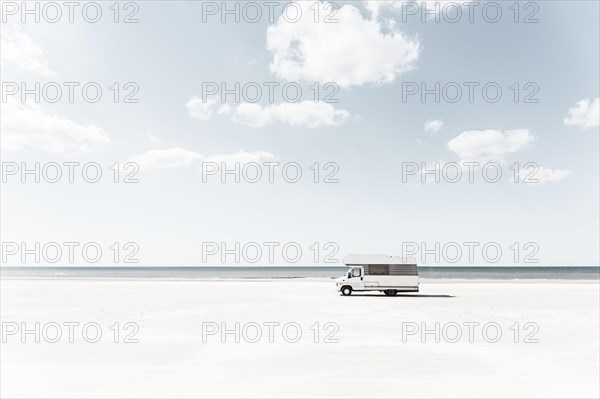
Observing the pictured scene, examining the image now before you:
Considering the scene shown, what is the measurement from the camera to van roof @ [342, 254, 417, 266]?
31000mm

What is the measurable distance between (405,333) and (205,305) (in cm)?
1275

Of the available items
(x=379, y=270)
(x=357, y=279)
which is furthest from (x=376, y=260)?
(x=357, y=279)

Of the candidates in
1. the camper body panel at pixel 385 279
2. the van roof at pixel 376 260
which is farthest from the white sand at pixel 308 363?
the van roof at pixel 376 260

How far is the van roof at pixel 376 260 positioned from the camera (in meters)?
31.0

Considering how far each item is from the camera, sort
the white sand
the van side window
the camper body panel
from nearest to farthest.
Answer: the white sand < the camper body panel < the van side window

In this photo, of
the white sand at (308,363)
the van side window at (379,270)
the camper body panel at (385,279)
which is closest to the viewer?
the white sand at (308,363)

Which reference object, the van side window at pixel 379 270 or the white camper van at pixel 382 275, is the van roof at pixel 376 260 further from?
the van side window at pixel 379 270

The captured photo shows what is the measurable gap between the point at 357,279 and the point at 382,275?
5.99ft

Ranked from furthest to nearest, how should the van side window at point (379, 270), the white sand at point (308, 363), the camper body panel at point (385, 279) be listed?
the van side window at point (379, 270) < the camper body panel at point (385, 279) < the white sand at point (308, 363)

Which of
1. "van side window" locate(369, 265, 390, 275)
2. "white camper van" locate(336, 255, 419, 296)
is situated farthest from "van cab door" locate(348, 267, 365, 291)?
"van side window" locate(369, 265, 390, 275)

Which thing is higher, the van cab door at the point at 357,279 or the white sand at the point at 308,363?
the white sand at the point at 308,363

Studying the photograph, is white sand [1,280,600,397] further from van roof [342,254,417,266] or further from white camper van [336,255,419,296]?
van roof [342,254,417,266]

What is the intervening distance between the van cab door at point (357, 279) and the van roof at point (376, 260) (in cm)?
71

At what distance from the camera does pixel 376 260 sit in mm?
31156
